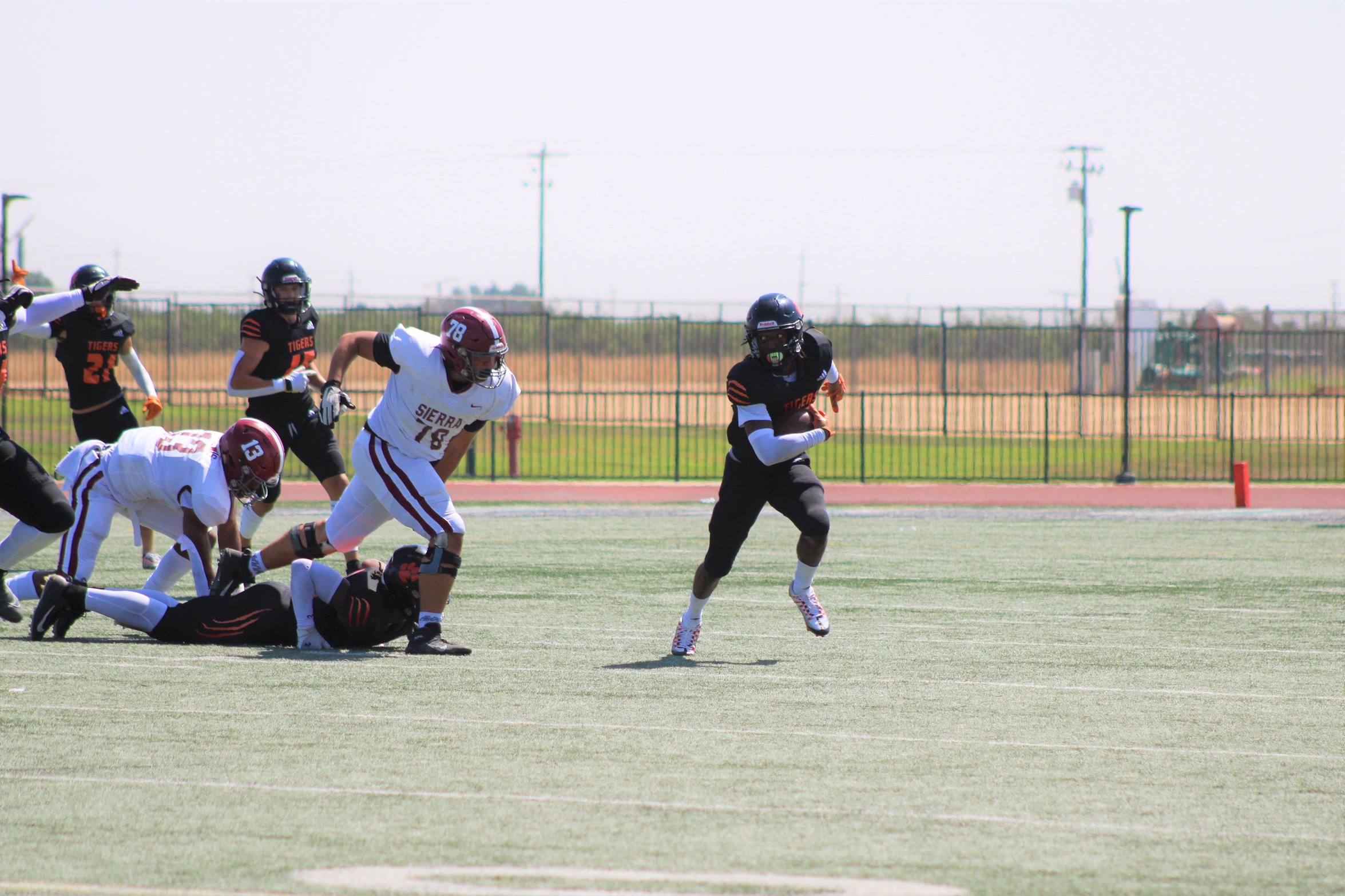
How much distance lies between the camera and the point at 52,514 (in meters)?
6.89

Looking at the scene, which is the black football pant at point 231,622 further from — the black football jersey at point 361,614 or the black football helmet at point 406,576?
the black football helmet at point 406,576

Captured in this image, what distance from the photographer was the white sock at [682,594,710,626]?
6.90 metres

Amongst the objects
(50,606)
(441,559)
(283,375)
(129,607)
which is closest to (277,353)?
(283,375)

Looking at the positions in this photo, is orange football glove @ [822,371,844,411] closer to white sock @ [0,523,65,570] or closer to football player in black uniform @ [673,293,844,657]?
football player in black uniform @ [673,293,844,657]

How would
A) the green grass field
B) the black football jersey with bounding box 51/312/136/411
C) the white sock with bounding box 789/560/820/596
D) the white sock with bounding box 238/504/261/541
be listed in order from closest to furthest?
the green grass field < the white sock with bounding box 789/560/820/596 < the white sock with bounding box 238/504/261/541 < the black football jersey with bounding box 51/312/136/411

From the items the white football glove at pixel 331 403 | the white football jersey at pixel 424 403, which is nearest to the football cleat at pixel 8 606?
the white football glove at pixel 331 403

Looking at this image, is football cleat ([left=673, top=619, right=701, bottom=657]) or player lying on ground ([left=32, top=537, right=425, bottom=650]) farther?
football cleat ([left=673, top=619, right=701, bottom=657])

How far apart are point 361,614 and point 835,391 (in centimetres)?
263

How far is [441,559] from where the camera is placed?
22.0 ft

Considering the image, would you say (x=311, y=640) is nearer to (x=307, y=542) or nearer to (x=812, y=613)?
(x=307, y=542)

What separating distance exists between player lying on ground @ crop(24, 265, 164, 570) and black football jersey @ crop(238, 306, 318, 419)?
0.86 meters

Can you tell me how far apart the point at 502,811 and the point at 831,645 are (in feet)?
11.1

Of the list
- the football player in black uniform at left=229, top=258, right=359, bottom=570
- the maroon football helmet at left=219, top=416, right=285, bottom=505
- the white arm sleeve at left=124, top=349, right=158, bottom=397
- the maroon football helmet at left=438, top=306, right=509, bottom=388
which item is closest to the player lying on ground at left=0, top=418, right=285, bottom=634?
the maroon football helmet at left=219, top=416, right=285, bottom=505

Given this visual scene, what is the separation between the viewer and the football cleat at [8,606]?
7.12m
